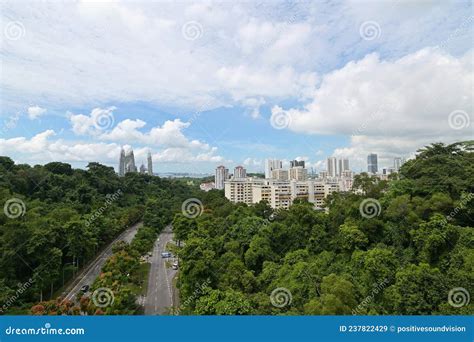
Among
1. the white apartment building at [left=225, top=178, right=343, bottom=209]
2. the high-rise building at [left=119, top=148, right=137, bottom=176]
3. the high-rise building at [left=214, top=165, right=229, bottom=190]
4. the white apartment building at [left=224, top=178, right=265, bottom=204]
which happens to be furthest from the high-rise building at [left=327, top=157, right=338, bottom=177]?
the high-rise building at [left=119, top=148, right=137, bottom=176]

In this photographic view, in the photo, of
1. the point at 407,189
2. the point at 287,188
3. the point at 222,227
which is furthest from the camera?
the point at 287,188

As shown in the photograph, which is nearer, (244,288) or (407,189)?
(244,288)

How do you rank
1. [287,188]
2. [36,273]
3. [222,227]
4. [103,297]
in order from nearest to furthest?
[103,297]
[36,273]
[222,227]
[287,188]

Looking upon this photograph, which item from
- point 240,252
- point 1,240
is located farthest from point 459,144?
point 1,240

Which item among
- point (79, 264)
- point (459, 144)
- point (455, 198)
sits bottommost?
point (79, 264)

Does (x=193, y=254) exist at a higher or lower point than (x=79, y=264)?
higher

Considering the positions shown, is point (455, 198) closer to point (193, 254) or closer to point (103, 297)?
point (193, 254)

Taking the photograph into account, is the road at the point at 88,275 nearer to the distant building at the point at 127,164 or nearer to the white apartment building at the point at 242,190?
the distant building at the point at 127,164
